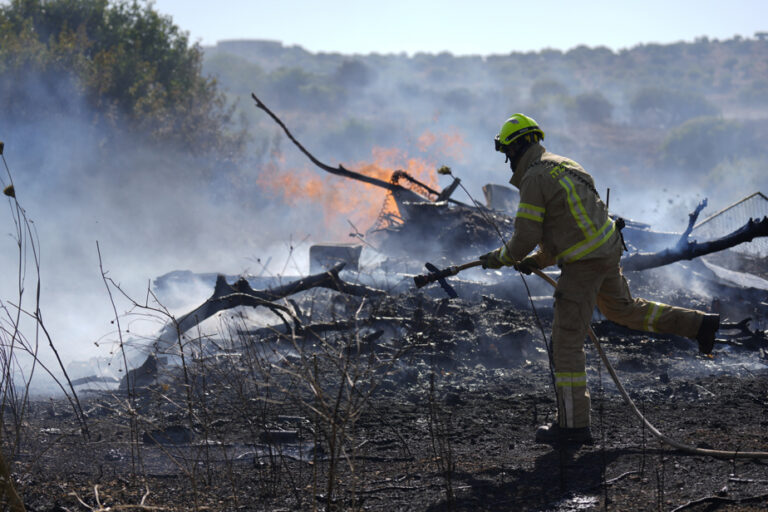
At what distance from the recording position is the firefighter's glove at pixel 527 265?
4508 millimetres

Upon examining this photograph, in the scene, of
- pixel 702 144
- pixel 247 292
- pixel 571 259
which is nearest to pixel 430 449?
pixel 571 259

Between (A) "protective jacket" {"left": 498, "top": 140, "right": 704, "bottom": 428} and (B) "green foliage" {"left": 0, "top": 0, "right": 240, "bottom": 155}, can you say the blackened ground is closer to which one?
(A) "protective jacket" {"left": 498, "top": 140, "right": 704, "bottom": 428}

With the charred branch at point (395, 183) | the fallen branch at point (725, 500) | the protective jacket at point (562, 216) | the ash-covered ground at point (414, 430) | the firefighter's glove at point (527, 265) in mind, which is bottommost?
the fallen branch at point (725, 500)

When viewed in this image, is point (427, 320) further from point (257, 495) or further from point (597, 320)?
point (257, 495)

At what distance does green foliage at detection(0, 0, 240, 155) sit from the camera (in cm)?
2158

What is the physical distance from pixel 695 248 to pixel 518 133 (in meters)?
2.77

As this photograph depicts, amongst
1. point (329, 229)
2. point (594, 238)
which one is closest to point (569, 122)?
point (329, 229)

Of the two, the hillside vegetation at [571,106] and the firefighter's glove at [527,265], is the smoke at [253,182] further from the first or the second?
the firefighter's glove at [527,265]

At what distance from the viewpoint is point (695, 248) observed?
620 centimetres

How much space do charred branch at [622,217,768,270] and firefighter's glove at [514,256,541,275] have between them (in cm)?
184

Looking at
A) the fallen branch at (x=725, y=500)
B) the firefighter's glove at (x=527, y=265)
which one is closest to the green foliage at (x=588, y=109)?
the firefighter's glove at (x=527, y=265)

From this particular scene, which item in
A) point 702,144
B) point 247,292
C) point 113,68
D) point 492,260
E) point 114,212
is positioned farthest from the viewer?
point 702,144

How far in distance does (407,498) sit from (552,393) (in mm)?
2550

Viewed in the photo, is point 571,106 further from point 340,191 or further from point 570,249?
point 570,249
